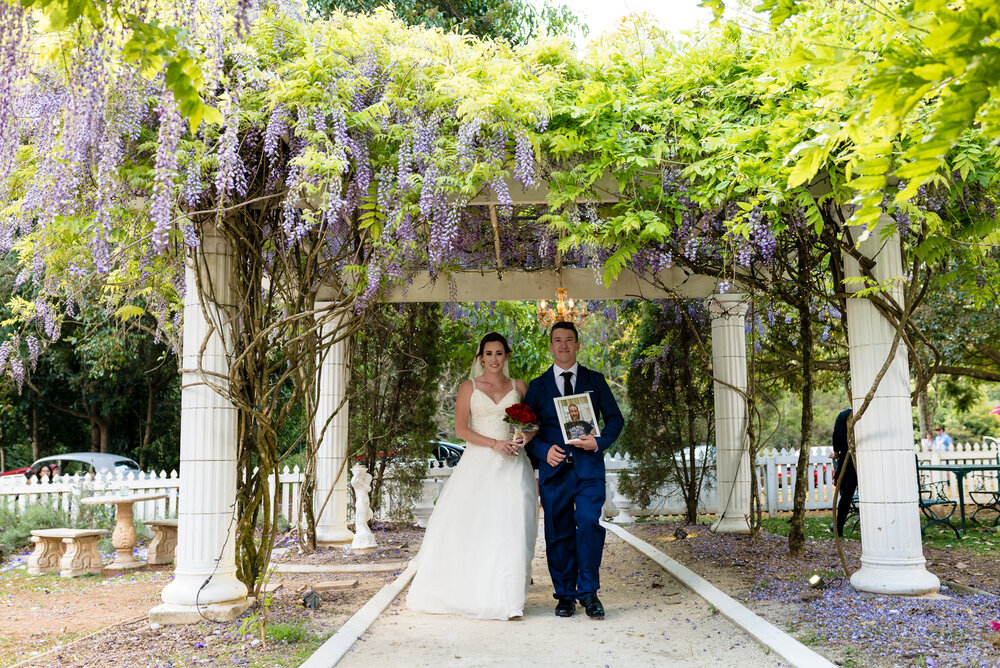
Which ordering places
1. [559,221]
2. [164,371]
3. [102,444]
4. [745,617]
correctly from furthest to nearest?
1. [102,444]
2. [164,371]
3. [559,221]
4. [745,617]

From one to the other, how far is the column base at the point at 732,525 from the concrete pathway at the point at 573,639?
10.7 feet

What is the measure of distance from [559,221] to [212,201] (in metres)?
2.10

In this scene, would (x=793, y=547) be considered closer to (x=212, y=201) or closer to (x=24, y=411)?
(x=212, y=201)

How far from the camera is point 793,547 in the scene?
6875 millimetres

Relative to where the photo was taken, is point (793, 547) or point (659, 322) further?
point (659, 322)

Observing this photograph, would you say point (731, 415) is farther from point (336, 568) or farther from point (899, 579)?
point (336, 568)

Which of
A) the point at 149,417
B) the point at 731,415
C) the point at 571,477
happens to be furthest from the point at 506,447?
the point at 149,417

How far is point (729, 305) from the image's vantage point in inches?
349

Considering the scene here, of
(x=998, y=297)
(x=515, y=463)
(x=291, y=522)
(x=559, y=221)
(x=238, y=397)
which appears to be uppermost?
(x=559, y=221)

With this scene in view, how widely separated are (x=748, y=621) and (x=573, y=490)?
1299 mm

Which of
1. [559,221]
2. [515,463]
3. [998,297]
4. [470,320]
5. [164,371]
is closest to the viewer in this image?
[559,221]

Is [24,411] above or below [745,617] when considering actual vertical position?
above

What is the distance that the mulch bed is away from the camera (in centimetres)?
379

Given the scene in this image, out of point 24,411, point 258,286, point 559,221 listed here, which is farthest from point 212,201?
point 24,411
